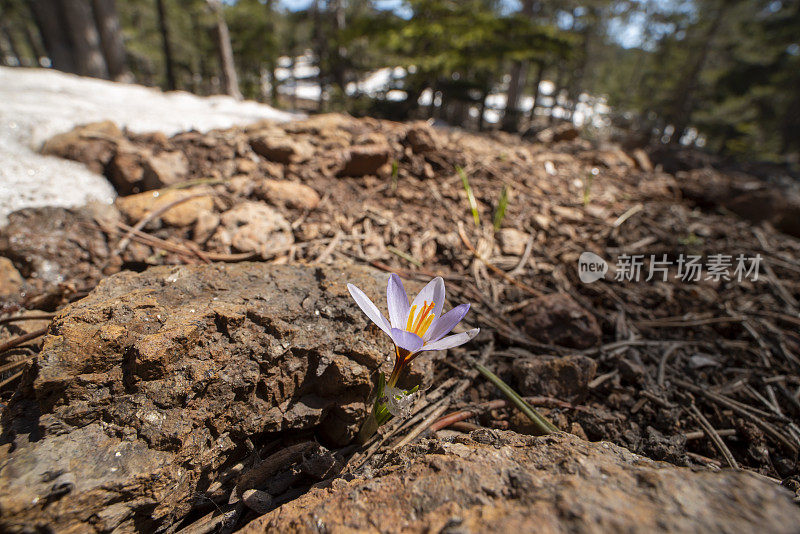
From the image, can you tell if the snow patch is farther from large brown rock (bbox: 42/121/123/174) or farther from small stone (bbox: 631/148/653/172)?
small stone (bbox: 631/148/653/172)

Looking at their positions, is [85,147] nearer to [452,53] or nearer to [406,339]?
[406,339]

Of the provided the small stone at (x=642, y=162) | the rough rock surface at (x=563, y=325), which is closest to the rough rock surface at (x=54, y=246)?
→ the rough rock surface at (x=563, y=325)

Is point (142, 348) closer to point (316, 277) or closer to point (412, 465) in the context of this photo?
point (316, 277)

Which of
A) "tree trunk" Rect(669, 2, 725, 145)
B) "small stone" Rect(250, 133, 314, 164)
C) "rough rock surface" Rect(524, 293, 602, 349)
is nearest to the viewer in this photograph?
"rough rock surface" Rect(524, 293, 602, 349)

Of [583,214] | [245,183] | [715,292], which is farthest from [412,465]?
[583,214]

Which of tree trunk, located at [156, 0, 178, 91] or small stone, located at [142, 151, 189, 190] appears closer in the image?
small stone, located at [142, 151, 189, 190]

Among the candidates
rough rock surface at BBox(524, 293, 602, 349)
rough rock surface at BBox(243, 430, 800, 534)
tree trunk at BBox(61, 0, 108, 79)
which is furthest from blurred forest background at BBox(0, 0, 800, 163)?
rough rock surface at BBox(243, 430, 800, 534)
